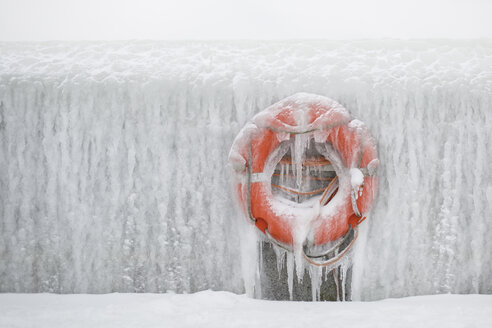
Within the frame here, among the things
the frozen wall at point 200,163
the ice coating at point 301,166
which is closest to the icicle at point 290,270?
the ice coating at point 301,166

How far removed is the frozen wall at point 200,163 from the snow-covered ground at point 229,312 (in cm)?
22

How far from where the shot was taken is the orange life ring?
296 centimetres

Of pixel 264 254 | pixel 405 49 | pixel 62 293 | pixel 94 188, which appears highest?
pixel 405 49

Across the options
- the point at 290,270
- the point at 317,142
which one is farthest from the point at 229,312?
the point at 317,142

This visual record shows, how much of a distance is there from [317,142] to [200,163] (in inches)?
32.8

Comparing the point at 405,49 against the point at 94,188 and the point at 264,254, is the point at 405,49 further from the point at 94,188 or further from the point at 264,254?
the point at 94,188

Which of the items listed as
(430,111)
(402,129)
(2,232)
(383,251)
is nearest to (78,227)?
(2,232)

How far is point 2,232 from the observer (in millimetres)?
3400

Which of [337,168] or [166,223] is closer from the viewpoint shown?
[337,168]

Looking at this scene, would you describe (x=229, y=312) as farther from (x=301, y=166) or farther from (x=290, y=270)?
(x=301, y=166)

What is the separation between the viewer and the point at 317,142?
312cm

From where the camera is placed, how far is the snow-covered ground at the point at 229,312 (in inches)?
103

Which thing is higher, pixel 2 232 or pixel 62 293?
pixel 2 232

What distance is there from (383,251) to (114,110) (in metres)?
2.15
